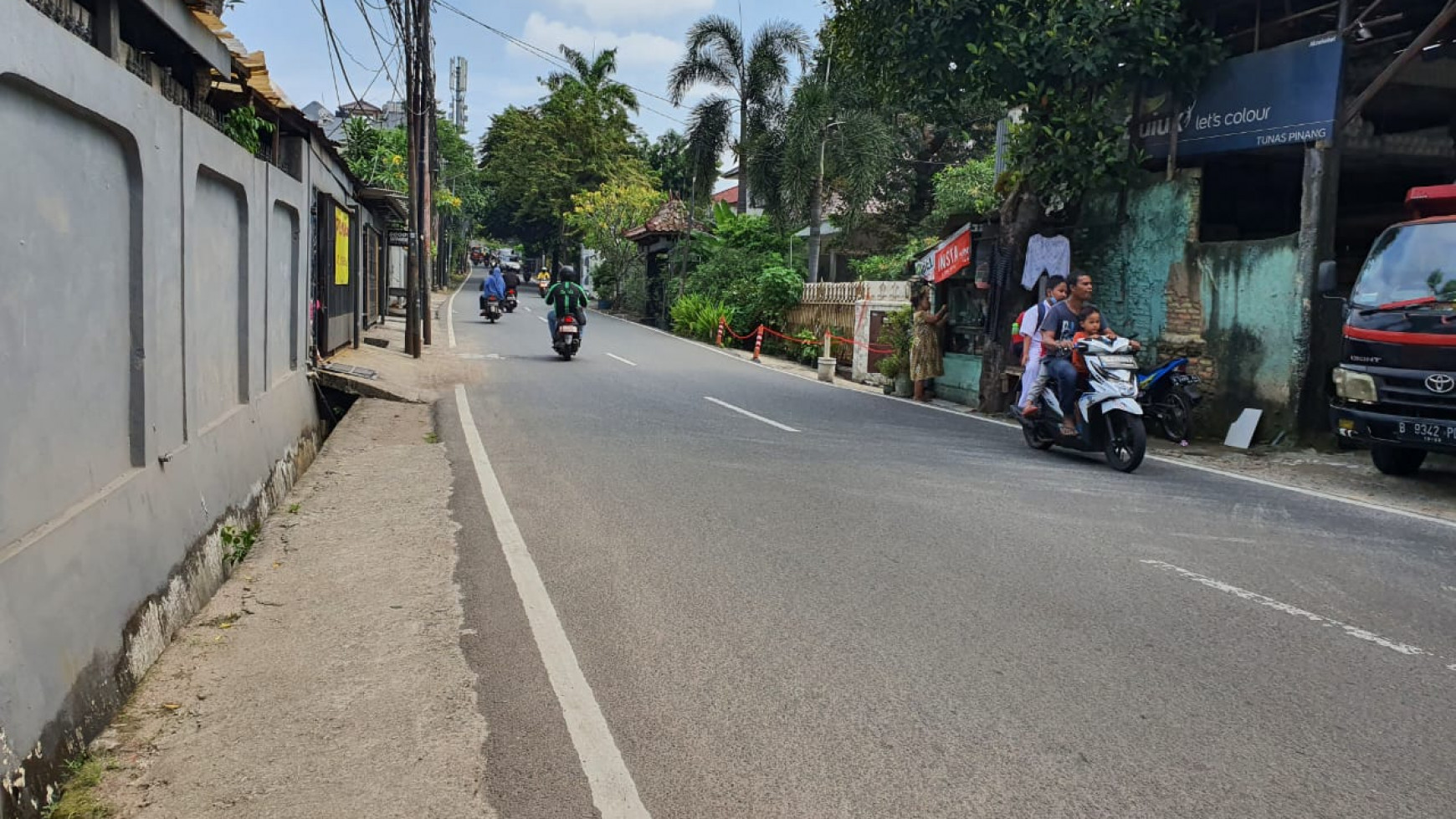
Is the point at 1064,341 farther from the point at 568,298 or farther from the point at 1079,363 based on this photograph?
the point at 568,298

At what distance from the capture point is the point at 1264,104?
1298 centimetres

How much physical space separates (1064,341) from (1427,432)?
10.3 ft

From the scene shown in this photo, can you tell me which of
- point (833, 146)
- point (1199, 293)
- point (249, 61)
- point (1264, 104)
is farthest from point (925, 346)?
point (833, 146)

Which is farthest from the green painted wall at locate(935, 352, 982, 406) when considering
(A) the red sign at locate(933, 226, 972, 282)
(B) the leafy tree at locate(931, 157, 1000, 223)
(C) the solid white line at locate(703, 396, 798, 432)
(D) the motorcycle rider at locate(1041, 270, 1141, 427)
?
(B) the leafy tree at locate(931, 157, 1000, 223)

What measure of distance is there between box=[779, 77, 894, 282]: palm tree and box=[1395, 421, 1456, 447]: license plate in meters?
21.5

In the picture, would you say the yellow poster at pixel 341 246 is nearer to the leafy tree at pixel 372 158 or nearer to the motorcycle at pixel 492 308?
the leafy tree at pixel 372 158

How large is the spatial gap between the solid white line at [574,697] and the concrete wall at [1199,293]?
9.43 metres

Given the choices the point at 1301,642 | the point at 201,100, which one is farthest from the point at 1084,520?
the point at 201,100

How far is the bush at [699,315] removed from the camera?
108 ft

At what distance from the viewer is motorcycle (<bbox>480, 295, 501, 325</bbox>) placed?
1330 inches

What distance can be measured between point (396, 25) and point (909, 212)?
24019 millimetres

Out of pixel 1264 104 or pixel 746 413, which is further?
pixel 746 413

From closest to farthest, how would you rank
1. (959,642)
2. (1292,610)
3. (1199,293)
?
(959,642) → (1292,610) → (1199,293)

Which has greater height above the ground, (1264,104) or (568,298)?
(1264,104)
